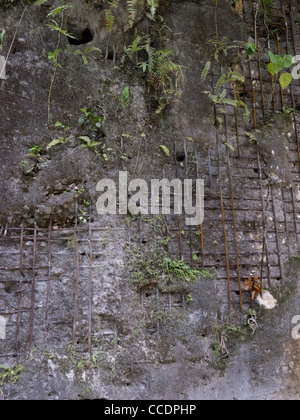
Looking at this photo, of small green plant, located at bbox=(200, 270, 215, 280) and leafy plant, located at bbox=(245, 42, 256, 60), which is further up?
leafy plant, located at bbox=(245, 42, 256, 60)

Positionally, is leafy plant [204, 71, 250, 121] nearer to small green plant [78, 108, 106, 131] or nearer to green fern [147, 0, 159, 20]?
green fern [147, 0, 159, 20]

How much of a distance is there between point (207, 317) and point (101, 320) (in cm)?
116

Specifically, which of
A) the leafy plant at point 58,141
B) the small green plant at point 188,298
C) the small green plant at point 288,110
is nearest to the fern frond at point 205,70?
the small green plant at point 288,110

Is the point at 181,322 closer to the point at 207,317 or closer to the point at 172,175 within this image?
the point at 207,317

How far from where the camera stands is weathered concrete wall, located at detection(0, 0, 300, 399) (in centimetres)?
400

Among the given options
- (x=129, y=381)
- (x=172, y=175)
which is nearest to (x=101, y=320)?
(x=129, y=381)

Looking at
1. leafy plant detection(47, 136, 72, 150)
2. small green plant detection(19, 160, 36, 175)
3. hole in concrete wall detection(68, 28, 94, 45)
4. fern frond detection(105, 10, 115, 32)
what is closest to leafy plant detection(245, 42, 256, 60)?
fern frond detection(105, 10, 115, 32)

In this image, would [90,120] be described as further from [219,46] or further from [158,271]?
[219,46]

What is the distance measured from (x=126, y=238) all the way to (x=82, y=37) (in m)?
2.59

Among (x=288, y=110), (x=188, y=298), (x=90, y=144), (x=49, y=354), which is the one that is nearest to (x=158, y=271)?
(x=188, y=298)

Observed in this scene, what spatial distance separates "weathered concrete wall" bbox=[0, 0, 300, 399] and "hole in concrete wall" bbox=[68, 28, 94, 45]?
0.04m

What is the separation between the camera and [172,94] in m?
4.89

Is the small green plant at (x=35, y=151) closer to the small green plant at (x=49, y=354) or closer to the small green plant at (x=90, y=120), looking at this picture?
the small green plant at (x=90, y=120)

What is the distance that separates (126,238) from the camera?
4.37 m
